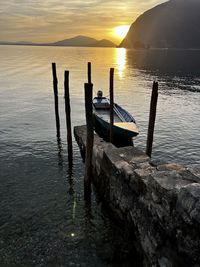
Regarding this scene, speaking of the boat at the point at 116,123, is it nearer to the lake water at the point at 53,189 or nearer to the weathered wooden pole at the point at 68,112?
the lake water at the point at 53,189

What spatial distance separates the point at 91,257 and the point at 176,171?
5004 mm

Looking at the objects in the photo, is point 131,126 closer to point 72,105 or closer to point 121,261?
point 121,261

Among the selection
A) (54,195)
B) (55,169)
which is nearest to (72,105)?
(55,169)

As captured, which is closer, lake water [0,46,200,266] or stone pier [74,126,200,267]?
stone pier [74,126,200,267]

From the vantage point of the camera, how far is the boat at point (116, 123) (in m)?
23.4

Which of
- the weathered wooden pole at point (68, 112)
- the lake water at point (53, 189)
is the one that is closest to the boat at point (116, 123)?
the lake water at point (53, 189)

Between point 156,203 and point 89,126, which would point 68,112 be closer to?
point 89,126

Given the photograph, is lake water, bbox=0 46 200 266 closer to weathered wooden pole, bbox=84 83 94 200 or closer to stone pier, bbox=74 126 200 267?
stone pier, bbox=74 126 200 267

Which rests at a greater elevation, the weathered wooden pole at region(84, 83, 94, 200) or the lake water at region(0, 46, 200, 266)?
Answer: the weathered wooden pole at region(84, 83, 94, 200)

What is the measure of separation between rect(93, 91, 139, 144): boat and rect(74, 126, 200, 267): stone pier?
662 centimetres

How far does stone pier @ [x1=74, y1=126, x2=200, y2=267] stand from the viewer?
963cm

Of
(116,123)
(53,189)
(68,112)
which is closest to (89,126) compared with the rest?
(53,189)

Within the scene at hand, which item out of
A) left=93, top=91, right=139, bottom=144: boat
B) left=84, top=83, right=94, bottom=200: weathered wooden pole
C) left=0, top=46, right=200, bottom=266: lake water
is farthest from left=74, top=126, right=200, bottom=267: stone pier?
left=93, top=91, right=139, bottom=144: boat

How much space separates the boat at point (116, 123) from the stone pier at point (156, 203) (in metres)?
6.62
